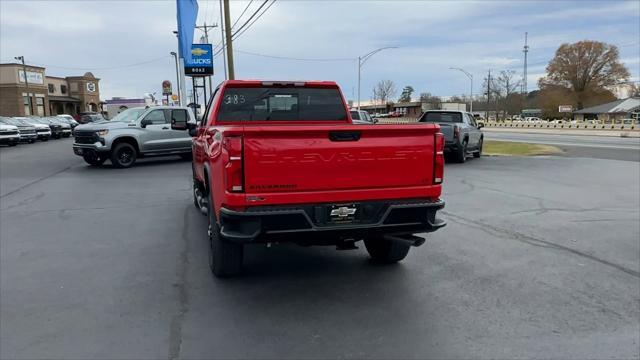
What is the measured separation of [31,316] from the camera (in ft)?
13.8

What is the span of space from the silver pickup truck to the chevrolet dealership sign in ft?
A: 47.2

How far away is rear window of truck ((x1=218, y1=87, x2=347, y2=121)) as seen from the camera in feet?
20.2

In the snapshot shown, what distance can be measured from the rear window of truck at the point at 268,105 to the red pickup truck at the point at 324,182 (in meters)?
1.50

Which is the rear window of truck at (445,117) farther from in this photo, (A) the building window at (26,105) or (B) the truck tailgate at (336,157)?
(A) the building window at (26,105)

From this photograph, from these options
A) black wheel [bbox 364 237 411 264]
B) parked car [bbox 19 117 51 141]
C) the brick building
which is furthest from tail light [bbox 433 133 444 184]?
the brick building

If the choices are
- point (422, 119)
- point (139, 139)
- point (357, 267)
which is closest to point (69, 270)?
point (357, 267)

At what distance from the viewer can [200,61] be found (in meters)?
30.5

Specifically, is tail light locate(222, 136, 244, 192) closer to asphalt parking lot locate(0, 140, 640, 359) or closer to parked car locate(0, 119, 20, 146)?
asphalt parking lot locate(0, 140, 640, 359)

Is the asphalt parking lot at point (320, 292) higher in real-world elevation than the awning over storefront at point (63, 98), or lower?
lower

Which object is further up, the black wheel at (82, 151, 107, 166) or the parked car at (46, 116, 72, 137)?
the parked car at (46, 116, 72, 137)

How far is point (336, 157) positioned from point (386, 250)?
1.81m

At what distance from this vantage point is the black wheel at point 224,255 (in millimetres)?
4797

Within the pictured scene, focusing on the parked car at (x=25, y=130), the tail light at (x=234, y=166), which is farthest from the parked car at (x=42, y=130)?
the tail light at (x=234, y=166)

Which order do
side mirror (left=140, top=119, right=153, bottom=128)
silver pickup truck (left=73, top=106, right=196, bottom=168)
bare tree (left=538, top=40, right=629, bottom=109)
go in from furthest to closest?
bare tree (left=538, top=40, right=629, bottom=109) < side mirror (left=140, top=119, right=153, bottom=128) < silver pickup truck (left=73, top=106, right=196, bottom=168)
